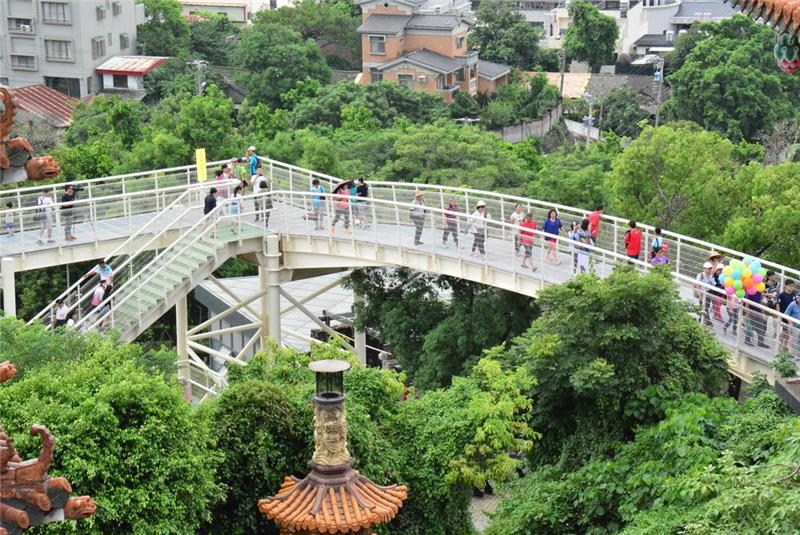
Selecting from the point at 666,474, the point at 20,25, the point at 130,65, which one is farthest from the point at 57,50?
the point at 666,474

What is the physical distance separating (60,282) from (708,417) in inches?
996

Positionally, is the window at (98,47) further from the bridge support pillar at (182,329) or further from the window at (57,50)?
the bridge support pillar at (182,329)

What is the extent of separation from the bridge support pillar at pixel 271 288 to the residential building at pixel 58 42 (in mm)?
54799

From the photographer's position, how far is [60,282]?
148 feet

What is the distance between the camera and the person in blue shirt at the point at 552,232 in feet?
102

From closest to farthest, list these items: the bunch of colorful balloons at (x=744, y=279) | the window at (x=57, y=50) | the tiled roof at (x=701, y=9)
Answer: the bunch of colorful balloons at (x=744, y=279) → the window at (x=57, y=50) → the tiled roof at (x=701, y=9)

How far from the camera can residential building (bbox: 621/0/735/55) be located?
10975cm

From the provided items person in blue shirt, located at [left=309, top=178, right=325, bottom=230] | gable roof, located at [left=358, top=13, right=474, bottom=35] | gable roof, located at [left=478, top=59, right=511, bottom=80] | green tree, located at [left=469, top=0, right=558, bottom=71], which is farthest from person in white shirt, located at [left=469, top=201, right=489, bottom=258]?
green tree, located at [left=469, top=0, right=558, bottom=71]

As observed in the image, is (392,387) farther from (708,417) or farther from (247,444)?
(708,417)

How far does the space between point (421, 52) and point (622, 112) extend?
12.7m

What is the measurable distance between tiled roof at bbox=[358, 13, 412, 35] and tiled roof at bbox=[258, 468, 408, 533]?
7206 centimetres

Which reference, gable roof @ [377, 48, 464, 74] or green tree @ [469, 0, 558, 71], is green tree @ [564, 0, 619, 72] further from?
gable roof @ [377, 48, 464, 74]

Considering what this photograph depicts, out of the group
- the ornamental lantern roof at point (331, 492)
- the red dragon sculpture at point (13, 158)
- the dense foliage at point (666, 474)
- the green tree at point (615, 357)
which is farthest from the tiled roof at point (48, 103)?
the red dragon sculpture at point (13, 158)

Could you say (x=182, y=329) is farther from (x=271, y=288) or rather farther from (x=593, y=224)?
(x=593, y=224)
